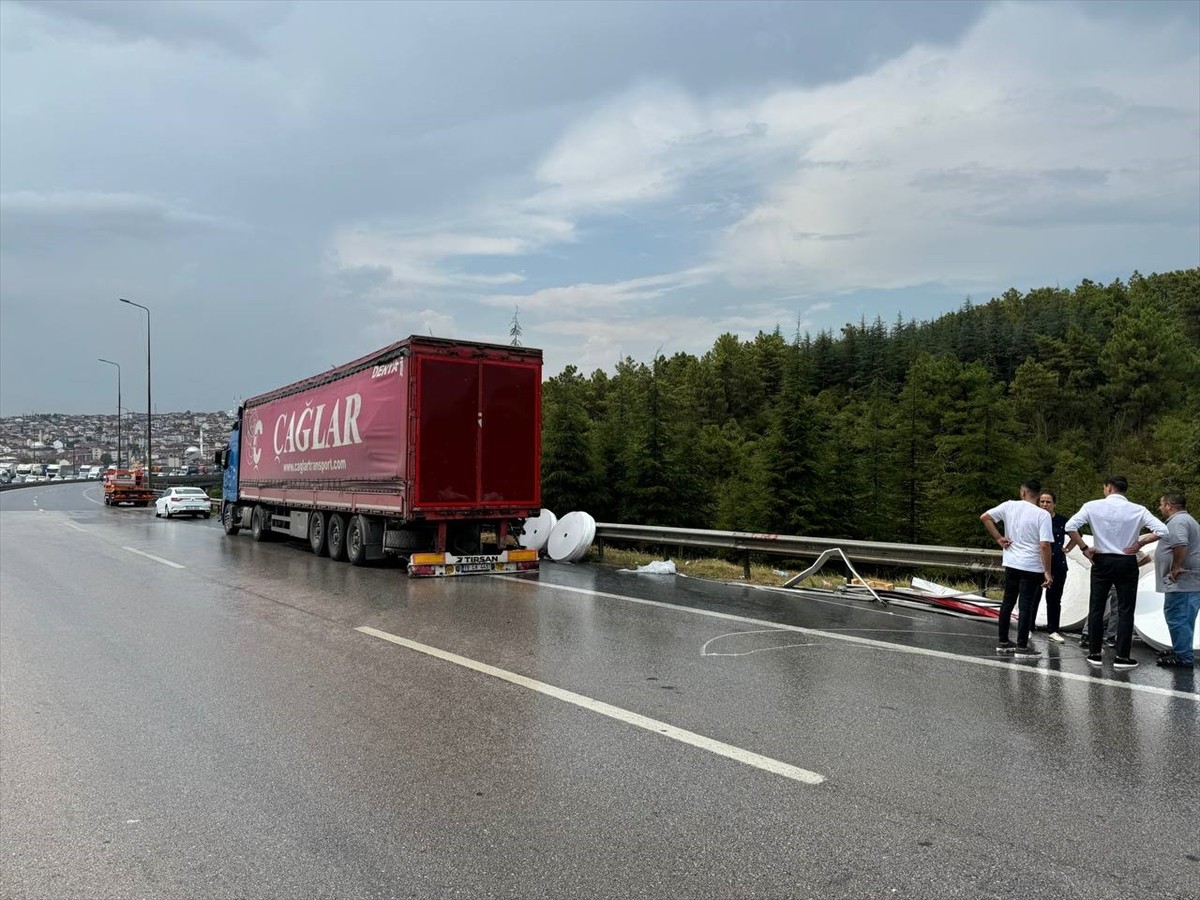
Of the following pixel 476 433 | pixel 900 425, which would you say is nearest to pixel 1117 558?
pixel 476 433

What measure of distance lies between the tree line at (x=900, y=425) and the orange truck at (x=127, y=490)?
A: 78.9 feet

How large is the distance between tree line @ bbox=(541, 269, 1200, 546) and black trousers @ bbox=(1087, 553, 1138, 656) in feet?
92.9

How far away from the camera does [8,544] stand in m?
20.2

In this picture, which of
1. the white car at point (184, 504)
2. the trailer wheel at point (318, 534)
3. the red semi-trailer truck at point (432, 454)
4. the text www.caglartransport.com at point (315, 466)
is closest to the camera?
the red semi-trailer truck at point (432, 454)

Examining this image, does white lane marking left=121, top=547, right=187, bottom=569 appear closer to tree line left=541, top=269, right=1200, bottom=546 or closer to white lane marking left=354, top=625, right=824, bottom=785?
white lane marking left=354, top=625, right=824, bottom=785

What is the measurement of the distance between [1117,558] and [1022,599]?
0.86m

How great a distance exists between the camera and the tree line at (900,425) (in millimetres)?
39812

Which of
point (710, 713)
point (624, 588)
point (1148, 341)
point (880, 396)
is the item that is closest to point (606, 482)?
point (624, 588)

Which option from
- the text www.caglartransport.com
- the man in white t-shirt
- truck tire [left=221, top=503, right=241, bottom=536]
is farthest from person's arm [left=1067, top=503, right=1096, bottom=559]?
truck tire [left=221, top=503, right=241, bottom=536]

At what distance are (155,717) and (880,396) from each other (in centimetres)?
7057

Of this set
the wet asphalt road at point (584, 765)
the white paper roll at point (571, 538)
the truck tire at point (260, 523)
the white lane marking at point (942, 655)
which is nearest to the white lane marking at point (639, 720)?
the wet asphalt road at point (584, 765)

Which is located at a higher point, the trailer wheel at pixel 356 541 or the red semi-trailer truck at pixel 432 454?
the red semi-trailer truck at pixel 432 454

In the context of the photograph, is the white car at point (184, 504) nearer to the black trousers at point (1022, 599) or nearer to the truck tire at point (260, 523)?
the truck tire at point (260, 523)

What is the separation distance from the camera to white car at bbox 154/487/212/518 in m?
34.3
